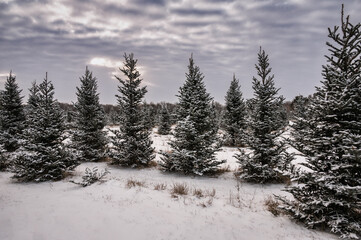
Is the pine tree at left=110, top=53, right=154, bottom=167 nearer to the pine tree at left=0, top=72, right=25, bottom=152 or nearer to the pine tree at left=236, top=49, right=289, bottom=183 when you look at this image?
the pine tree at left=236, top=49, right=289, bottom=183

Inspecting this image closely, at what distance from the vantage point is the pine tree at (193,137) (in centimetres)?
1153

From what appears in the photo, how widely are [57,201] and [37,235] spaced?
2.46 metres

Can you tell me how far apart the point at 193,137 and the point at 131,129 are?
4414mm

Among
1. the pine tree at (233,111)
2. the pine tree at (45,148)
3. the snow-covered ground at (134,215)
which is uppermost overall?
the pine tree at (233,111)

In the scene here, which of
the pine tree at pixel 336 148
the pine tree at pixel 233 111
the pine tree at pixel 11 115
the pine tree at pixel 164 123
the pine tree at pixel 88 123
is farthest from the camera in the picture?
the pine tree at pixel 164 123

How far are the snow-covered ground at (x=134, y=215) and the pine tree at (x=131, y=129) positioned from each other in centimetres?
413

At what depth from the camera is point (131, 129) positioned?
13680mm

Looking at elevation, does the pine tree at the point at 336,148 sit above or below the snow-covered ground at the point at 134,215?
above

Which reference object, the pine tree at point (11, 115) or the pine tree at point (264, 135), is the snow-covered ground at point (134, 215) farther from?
the pine tree at point (11, 115)

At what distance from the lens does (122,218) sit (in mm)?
6309

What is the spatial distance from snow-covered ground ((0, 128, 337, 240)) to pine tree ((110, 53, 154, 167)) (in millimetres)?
4132

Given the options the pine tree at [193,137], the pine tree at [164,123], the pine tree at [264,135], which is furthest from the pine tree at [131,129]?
the pine tree at [164,123]

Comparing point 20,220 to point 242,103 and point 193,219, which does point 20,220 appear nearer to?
point 193,219

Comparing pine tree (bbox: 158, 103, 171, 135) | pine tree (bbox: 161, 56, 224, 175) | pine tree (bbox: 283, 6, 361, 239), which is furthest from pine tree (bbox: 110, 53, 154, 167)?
pine tree (bbox: 158, 103, 171, 135)
